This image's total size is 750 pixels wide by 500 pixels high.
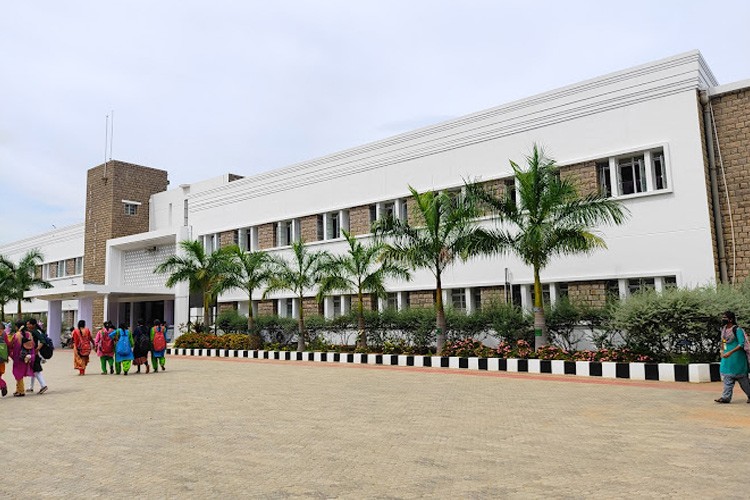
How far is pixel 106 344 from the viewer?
1584 centimetres

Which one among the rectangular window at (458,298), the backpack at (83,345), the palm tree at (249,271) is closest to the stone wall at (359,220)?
the palm tree at (249,271)

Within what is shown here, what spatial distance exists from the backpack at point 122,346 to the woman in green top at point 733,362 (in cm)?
1321

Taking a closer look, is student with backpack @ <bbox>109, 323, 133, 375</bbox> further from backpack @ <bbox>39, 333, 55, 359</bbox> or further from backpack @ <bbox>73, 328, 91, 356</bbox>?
backpack @ <bbox>39, 333, 55, 359</bbox>

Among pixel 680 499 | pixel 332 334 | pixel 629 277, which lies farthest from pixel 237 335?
pixel 680 499

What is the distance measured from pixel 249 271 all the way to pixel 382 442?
59.8 ft

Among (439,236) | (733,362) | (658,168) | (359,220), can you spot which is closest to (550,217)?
(439,236)

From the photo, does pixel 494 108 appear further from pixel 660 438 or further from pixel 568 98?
pixel 660 438

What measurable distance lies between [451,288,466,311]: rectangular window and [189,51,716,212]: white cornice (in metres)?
5.05

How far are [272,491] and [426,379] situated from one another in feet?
28.1

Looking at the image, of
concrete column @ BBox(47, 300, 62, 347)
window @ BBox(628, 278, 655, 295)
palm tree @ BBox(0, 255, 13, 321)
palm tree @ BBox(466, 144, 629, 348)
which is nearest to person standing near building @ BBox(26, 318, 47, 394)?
palm tree @ BBox(466, 144, 629, 348)

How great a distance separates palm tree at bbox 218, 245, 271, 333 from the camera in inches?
941

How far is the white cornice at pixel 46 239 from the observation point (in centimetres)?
4456

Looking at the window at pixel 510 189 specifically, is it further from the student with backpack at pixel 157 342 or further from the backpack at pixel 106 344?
the backpack at pixel 106 344

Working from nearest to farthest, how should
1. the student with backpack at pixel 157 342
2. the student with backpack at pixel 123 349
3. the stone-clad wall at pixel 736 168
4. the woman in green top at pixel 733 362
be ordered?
the woman in green top at pixel 733 362 → the stone-clad wall at pixel 736 168 → the student with backpack at pixel 123 349 → the student with backpack at pixel 157 342
